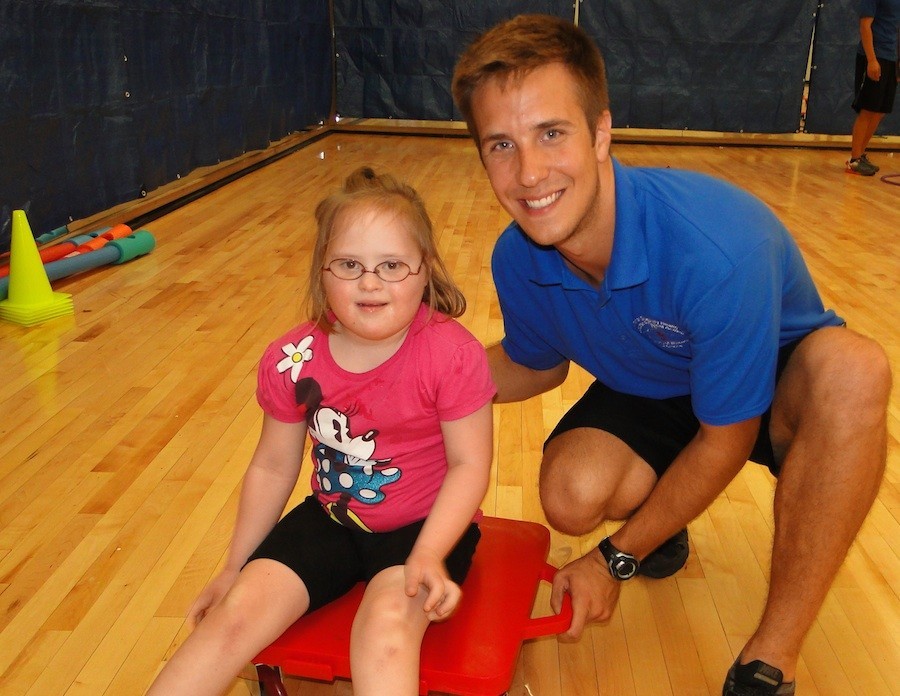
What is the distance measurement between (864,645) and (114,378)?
183 centimetres

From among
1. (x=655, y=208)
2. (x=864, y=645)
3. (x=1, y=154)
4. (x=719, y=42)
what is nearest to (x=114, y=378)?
(x=1, y=154)

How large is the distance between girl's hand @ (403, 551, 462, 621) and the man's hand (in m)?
0.26

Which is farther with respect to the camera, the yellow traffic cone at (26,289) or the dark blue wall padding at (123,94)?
the dark blue wall padding at (123,94)

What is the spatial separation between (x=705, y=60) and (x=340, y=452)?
685 centimetres

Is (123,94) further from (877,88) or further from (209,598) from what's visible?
(877,88)

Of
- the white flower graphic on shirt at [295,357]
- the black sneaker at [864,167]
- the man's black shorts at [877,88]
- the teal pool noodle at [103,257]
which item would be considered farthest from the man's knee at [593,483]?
the black sneaker at [864,167]

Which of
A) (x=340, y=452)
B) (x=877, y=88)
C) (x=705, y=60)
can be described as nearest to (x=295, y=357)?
(x=340, y=452)

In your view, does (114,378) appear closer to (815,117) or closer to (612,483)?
(612,483)

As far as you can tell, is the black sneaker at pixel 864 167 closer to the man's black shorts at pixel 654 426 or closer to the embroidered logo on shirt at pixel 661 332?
the man's black shorts at pixel 654 426

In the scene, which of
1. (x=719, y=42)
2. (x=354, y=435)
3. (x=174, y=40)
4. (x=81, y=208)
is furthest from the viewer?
(x=719, y=42)

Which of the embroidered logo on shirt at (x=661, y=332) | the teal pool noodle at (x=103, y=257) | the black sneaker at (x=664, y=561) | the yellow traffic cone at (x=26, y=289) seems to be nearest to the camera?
the embroidered logo on shirt at (x=661, y=332)

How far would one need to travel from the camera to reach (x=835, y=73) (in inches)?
285

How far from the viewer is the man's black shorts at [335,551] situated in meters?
1.21

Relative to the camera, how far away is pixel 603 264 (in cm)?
136
